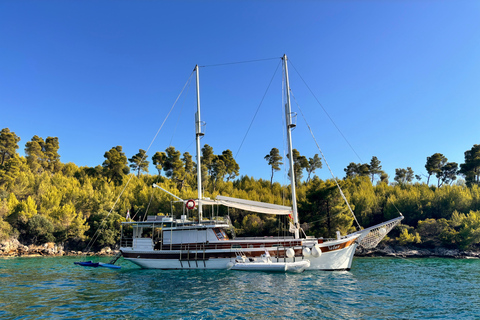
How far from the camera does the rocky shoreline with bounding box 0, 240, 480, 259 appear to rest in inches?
1648

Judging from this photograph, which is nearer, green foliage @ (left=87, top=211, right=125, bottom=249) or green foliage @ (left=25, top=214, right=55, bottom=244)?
green foliage @ (left=25, top=214, right=55, bottom=244)

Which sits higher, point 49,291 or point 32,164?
point 32,164

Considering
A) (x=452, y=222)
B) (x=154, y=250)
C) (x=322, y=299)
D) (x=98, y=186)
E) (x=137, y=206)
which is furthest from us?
(x=98, y=186)

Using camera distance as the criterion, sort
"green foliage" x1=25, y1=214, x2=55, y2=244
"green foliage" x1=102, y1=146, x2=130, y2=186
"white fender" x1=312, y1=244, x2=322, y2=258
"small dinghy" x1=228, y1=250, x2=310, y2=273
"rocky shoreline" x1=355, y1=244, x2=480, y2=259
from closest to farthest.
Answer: "small dinghy" x1=228, y1=250, x2=310, y2=273
"white fender" x1=312, y1=244, x2=322, y2=258
"rocky shoreline" x1=355, y1=244, x2=480, y2=259
"green foliage" x1=25, y1=214, x2=55, y2=244
"green foliage" x1=102, y1=146, x2=130, y2=186

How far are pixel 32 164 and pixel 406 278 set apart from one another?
73.5 m

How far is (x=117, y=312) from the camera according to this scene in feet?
38.7

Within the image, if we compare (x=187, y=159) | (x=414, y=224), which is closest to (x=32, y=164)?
(x=187, y=159)

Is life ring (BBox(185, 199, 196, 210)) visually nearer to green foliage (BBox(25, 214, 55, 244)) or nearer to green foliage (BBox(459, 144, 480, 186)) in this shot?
green foliage (BBox(25, 214, 55, 244))

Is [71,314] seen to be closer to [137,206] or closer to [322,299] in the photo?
[322,299]

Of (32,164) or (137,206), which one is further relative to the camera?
(32,164)

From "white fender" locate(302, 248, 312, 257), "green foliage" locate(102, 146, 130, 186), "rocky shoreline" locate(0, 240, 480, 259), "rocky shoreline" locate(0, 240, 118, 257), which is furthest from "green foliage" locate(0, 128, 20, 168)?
"white fender" locate(302, 248, 312, 257)

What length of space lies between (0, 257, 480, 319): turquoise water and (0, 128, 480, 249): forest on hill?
51.1 ft

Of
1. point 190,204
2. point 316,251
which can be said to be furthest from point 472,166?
point 190,204

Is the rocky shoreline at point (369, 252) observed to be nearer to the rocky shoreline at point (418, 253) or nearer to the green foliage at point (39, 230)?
the rocky shoreline at point (418, 253)
